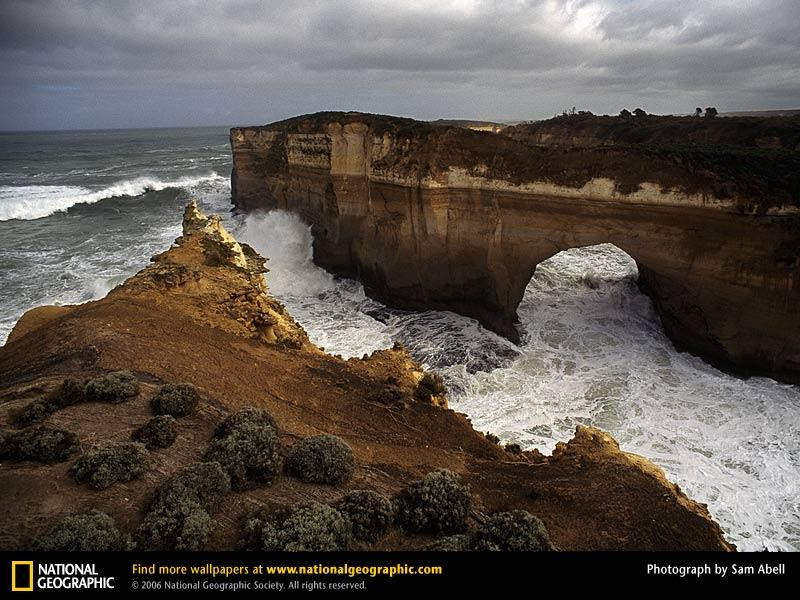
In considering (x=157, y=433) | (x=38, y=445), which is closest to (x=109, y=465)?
(x=157, y=433)

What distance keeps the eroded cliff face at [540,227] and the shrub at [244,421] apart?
11518 millimetres

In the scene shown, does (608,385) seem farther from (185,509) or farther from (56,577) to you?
(56,577)

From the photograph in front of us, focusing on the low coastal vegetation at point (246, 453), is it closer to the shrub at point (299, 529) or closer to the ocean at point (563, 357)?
the shrub at point (299, 529)

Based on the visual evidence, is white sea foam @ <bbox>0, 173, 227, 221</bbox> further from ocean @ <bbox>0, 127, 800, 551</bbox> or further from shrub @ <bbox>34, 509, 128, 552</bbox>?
shrub @ <bbox>34, 509, 128, 552</bbox>

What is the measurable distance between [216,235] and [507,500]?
42.4 feet

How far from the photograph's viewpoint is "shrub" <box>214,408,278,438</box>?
6.84m

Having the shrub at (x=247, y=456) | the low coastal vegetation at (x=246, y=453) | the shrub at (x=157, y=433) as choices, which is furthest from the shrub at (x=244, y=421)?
the shrub at (x=157, y=433)

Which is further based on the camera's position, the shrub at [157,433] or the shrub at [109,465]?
the shrub at [157,433]

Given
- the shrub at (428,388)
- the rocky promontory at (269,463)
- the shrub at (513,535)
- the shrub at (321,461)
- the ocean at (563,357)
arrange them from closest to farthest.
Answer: the shrub at (513,535)
the rocky promontory at (269,463)
the shrub at (321,461)
the shrub at (428,388)
the ocean at (563,357)

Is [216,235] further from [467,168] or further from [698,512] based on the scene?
[698,512]

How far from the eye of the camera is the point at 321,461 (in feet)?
21.0

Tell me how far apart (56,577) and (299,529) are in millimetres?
2212

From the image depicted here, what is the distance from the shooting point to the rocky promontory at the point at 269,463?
527 cm

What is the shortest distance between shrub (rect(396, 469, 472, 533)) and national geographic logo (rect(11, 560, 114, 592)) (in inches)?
121
